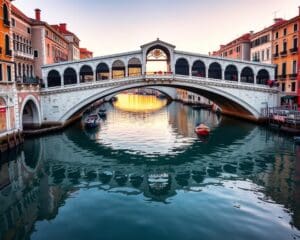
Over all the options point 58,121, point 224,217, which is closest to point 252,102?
point 58,121

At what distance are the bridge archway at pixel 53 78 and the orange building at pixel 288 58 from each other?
93.7 feet

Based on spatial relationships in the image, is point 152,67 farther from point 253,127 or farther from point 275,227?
point 275,227

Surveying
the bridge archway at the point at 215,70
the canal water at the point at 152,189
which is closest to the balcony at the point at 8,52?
the canal water at the point at 152,189

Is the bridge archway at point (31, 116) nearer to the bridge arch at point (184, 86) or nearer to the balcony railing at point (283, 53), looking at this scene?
the bridge arch at point (184, 86)

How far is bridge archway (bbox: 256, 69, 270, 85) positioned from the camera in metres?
40.6

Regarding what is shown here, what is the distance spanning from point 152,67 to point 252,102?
1346 centimetres

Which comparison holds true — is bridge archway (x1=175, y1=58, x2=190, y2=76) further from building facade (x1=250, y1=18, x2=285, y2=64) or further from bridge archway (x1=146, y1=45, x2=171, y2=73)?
building facade (x1=250, y1=18, x2=285, y2=64)

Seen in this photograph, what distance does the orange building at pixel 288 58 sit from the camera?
37.1m

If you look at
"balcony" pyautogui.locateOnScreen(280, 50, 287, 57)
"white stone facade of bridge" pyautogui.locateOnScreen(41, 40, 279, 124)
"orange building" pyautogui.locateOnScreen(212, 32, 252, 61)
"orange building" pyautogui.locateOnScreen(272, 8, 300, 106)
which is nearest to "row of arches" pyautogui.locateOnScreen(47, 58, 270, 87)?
"white stone facade of bridge" pyautogui.locateOnScreen(41, 40, 279, 124)

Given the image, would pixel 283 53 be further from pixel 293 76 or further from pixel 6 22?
pixel 6 22

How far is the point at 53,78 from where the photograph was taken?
3850 centimetres

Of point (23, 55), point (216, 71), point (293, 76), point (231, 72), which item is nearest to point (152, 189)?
point (23, 55)

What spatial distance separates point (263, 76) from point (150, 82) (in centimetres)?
1586

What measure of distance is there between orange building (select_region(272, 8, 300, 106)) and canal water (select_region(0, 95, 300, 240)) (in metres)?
10.0
